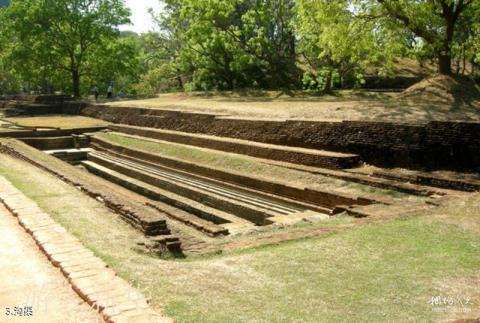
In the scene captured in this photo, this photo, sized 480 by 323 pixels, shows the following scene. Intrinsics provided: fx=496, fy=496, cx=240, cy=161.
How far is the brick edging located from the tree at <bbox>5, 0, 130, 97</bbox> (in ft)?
81.9

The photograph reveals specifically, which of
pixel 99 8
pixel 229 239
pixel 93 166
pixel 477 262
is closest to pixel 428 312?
pixel 477 262

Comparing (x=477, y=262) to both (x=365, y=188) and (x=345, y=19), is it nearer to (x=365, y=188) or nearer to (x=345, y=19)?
(x=365, y=188)

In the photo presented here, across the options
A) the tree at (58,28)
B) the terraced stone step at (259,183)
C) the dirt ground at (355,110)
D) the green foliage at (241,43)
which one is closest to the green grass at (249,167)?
the terraced stone step at (259,183)

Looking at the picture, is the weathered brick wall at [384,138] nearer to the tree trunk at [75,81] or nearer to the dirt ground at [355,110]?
the dirt ground at [355,110]

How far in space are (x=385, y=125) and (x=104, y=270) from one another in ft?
25.5

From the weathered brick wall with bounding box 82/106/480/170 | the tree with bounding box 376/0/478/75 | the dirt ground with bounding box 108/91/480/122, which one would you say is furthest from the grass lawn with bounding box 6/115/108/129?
the tree with bounding box 376/0/478/75

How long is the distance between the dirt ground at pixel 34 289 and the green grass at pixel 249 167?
5.75 meters

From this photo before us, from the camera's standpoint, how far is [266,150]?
41.8 feet

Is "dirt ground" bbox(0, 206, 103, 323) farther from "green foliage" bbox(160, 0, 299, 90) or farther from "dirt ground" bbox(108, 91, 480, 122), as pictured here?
"green foliage" bbox(160, 0, 299, 90)

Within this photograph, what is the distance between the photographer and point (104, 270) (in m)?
4.52

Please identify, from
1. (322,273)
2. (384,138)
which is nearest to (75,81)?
(384,138)

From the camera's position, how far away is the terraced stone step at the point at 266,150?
1083 cm

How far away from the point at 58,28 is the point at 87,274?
28.3 meters

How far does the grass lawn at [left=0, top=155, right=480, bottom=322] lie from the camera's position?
3820 millimetres
